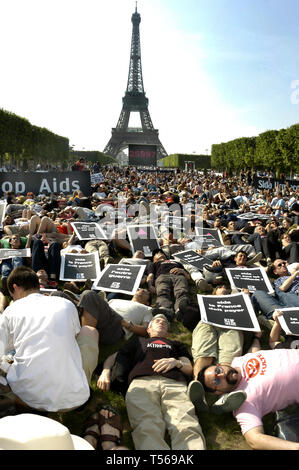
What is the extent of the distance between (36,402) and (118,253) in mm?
6273

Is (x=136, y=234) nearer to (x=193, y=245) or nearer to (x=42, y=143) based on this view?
(x=193, y=245)

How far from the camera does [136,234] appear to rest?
30.5 ft

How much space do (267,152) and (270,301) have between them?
132 feet

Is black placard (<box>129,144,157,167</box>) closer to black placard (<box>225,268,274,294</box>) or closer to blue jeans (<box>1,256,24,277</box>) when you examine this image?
blue jeans (<box>1,256,24,277</box>)

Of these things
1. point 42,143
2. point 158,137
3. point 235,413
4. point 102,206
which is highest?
point 158,137

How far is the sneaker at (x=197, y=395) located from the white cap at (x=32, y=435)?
70.2 inches

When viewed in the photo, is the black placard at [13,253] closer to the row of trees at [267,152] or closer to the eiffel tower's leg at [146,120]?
the row of trees at [267,152]

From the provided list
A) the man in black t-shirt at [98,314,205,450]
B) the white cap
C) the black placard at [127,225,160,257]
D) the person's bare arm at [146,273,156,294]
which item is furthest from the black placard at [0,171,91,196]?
the white cap

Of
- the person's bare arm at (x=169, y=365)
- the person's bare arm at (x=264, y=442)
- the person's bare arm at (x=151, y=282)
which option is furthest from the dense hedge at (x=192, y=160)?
the person's bare arm at (x=264, y=442)

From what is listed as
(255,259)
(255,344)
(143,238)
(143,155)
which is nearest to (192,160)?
(143,155)

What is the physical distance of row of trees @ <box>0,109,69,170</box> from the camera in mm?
39688

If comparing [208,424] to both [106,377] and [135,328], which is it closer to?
[106,377]

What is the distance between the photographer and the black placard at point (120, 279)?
6273mm
